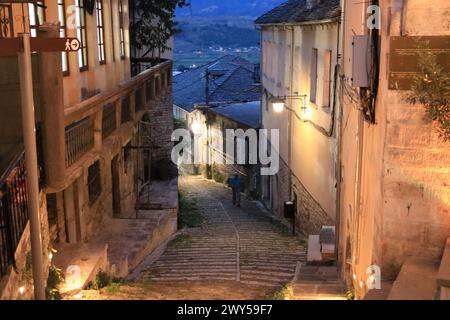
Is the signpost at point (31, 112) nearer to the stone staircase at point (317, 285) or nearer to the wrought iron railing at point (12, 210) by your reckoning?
the wrought iron railing at point (12, 210)

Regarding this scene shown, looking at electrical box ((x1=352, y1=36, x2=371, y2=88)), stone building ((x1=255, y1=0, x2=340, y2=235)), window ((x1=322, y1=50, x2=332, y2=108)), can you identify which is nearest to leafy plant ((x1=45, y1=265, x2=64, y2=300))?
electrical box ((x1=352, y1=36, x2=371, y2=88))

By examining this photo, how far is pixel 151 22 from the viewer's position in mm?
23875

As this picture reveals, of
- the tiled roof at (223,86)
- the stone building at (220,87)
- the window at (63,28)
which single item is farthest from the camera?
the tiled roof at (223,86)

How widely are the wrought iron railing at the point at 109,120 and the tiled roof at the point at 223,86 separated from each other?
19.1 meters

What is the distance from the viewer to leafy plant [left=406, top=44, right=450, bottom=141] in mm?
5941

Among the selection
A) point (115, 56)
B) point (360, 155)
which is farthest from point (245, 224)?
point (360, 155)

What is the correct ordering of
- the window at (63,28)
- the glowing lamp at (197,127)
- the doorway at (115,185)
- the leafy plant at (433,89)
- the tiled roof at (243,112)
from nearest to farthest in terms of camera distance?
the leafy plant at (433,89) < the window at (63,28) < the doorway at (115,185) < the tiled roof at (243,112) < the glowing lamp at (197,127)

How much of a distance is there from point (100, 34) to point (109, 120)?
2995mm

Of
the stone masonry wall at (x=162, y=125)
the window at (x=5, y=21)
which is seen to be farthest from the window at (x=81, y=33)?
the stone masonry wall at (x=162, y=125)

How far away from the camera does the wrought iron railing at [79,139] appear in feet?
31.5

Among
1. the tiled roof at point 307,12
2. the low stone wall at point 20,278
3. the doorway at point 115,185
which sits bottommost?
the doorway at point 115,185

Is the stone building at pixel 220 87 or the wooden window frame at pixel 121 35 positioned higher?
the wooden window frame at pixel 121 35

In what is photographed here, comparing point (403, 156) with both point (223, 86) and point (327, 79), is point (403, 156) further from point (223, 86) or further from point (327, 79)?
point (223, 86)

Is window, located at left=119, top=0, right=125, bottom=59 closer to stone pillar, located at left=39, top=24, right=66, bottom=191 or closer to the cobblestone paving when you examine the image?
the cobblestone paving
